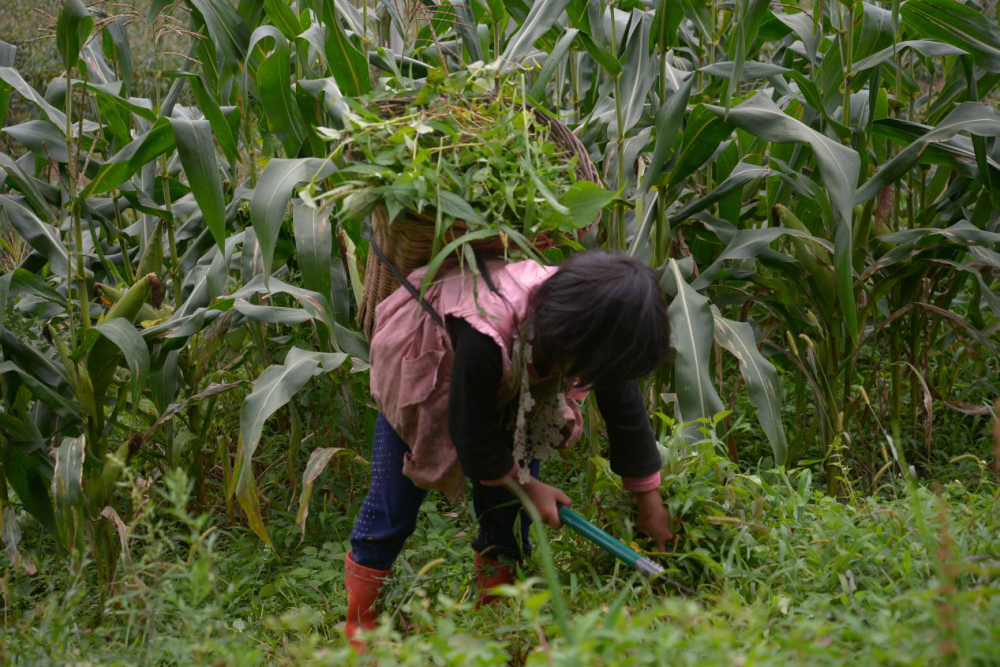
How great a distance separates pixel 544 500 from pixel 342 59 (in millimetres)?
1203

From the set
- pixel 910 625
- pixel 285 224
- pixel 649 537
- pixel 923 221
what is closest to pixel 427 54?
pixel 285 224

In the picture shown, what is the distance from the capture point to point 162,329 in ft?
6.91

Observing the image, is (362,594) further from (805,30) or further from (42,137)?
(805,30)

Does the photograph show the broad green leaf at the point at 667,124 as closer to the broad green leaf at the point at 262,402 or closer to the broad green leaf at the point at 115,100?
the broad green leaf at the point at 262,402

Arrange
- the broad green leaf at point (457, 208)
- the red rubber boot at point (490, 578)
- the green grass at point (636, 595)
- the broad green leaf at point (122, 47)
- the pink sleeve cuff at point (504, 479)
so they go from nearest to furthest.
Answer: the green grass at point (636, 595), the broad green leaf at point (457, 208), the pink sleeve cuff at point (504, 479), the red rubber boot at point (490, 578), the broad green leaf at point (122, 47)

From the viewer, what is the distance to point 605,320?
144 cm

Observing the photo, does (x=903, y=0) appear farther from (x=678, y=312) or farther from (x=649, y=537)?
(x=649, y=537)

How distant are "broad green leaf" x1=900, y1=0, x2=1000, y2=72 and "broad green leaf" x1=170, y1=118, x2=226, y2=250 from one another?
1795 mm

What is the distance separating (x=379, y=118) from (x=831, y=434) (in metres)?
1.51

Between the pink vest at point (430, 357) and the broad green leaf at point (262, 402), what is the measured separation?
257 millimetres

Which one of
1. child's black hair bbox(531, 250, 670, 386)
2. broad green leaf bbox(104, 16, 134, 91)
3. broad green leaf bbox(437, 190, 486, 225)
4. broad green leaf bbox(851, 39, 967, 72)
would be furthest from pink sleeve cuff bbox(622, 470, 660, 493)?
broad green leaf bbox(104, 16, 134, 91)

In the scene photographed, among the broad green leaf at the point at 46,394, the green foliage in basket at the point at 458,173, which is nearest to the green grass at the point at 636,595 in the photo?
the broad green leaf at the point at 46,394

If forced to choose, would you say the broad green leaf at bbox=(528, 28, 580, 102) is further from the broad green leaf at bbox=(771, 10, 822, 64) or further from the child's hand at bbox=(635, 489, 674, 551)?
the child's hand at bbox=(635, 489, 674, 551)

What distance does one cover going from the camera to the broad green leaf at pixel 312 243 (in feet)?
6.85
